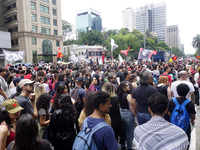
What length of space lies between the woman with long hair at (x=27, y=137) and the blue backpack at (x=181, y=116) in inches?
97.5

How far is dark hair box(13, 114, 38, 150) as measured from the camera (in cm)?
185

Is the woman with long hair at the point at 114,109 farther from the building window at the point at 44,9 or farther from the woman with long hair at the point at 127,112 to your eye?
the building window at the point at 44,9

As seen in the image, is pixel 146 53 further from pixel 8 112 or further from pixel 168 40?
pixel 168 40

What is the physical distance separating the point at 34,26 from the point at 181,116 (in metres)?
43.7

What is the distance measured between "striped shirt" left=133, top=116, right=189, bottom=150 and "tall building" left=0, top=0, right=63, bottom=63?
41.0 meters

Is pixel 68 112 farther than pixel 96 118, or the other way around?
pixel 68 112

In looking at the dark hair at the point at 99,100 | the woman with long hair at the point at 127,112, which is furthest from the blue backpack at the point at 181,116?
the dark hair at the point at 99,100

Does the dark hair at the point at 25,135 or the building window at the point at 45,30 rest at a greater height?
the building window at the point at 45,30

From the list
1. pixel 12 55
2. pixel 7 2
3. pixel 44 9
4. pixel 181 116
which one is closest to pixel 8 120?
pixel 181 116

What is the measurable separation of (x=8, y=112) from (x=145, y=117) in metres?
2.78

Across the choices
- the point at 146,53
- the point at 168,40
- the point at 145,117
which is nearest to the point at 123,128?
the point at 145,117

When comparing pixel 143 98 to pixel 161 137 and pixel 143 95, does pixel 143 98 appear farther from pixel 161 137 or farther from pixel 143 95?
pixel 161 137

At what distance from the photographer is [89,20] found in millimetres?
158875

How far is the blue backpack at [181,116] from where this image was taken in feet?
10.3
